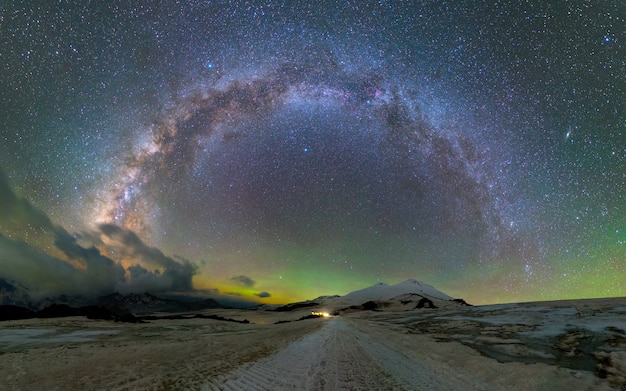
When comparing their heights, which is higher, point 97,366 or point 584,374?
point 584,374

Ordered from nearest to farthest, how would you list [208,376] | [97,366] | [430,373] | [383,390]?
1. [383,390]
2. [208,376]
3. [430,373]
4. [97,366]

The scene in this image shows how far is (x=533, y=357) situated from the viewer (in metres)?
11.6

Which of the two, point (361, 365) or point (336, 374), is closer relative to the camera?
point (336, 374)

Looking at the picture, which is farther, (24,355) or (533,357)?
(24,355)

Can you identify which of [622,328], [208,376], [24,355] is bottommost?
[24,355]

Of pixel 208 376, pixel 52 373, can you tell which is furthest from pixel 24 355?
pixel 208 376

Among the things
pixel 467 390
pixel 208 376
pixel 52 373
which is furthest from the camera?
pixel 52 373

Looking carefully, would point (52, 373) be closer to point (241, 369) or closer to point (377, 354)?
point (241, 369)

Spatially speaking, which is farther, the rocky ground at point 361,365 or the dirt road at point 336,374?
the rocky ground at point 361,365

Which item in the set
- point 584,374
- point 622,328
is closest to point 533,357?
point 584,374

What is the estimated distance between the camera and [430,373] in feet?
31.8

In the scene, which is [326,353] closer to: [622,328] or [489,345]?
[489,345]

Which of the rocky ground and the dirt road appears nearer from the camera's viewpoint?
the dirt road

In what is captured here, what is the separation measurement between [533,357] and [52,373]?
18.7 metres
